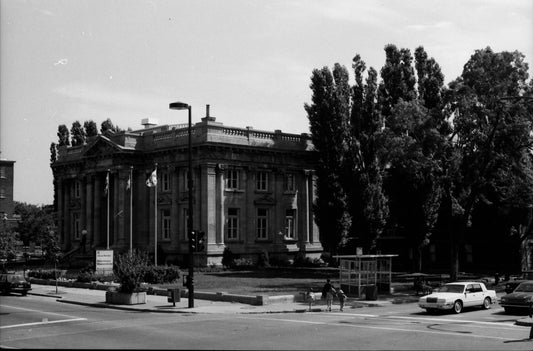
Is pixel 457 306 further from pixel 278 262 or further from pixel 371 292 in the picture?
pixel 278 262

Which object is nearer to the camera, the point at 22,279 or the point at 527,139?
the point at 22,279

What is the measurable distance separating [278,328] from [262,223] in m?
40.0

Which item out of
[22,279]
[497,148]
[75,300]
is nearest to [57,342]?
[75,300]

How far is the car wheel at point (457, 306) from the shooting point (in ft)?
99.9

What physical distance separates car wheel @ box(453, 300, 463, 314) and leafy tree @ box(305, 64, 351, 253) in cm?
2646

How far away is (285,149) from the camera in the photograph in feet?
210

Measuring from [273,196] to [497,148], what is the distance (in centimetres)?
2518

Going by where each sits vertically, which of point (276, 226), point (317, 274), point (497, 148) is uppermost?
point (497, 148)

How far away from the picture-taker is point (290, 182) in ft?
215

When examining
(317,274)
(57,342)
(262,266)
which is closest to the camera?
(57,342)

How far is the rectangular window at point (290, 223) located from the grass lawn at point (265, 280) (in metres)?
7.15

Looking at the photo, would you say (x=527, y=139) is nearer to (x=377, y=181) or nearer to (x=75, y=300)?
(x=377, y=181)

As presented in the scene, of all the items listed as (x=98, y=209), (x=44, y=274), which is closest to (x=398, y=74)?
(x=44, y=274)

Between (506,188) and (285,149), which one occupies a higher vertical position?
(285,149)
